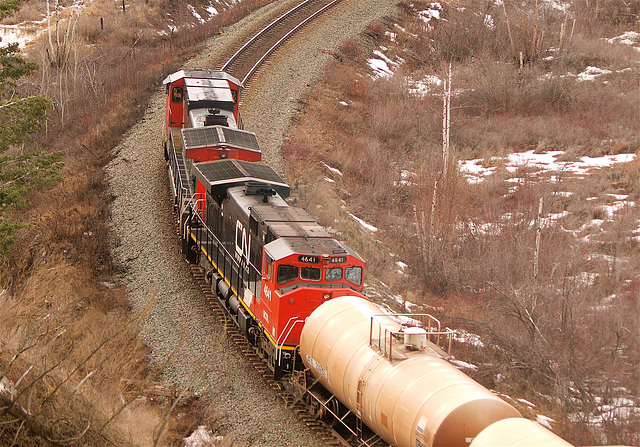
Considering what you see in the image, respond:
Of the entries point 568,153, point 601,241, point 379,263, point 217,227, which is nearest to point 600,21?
point 568,153

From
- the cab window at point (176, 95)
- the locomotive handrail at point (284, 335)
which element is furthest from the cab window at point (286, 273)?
the cab window at point (176, 95)

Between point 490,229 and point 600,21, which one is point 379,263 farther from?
point 600,21

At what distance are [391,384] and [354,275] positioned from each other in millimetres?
4552

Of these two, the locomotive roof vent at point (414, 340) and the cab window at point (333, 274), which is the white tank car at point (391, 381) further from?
the cab window at point (333, 274)

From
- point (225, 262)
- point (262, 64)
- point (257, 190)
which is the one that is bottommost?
point (225, 262)

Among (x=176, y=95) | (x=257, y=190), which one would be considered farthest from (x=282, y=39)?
(x=257, y=190)

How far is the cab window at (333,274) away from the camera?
15570 millimetres

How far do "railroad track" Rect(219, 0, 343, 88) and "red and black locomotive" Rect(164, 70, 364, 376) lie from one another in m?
9.69

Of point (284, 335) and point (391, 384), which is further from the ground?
point (391, 384)

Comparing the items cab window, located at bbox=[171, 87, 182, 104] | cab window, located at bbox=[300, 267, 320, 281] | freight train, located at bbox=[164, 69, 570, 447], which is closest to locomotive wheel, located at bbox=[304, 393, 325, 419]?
freight train, located at bbox=[164, 69, 570, 447]

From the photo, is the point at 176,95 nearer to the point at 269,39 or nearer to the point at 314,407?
the point at 269,39

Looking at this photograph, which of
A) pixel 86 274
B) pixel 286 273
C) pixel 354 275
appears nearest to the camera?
pixel 286 273

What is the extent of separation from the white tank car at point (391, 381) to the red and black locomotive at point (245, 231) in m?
1.05

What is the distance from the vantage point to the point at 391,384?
459 inches
